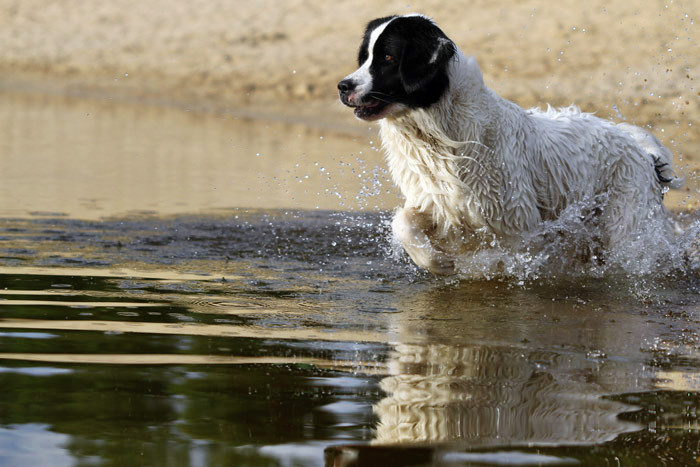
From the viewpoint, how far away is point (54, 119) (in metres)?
14.3

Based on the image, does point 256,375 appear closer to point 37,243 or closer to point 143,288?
point 143,288

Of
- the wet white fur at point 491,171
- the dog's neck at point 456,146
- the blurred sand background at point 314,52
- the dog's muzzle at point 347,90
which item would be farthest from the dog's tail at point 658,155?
the blurred sand background at point 314,52

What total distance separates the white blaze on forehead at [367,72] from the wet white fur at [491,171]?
25cm

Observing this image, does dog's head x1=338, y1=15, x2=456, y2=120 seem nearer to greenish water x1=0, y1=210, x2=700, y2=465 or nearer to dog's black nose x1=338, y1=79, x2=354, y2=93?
dog's black nose x1=338, y1=79, x2=354, y2=93

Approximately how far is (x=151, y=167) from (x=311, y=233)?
4006 mm

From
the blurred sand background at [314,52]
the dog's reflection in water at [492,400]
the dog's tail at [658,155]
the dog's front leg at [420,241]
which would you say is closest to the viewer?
the dog's reflection in water at [492,400]

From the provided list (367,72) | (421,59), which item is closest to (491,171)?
(421,59)

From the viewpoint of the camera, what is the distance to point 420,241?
5.34m

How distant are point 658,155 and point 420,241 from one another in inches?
72.8

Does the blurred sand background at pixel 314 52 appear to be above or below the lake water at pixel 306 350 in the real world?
above

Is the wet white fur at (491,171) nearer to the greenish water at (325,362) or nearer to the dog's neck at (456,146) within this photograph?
the dog's neck at (456,146)

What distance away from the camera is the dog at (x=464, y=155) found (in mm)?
5012

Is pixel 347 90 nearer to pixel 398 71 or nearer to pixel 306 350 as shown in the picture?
pixel 398 71

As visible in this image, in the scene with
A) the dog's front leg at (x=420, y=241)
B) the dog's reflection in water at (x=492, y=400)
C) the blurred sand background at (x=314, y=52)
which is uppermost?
the blurred sand background at (x=314, y=52)
